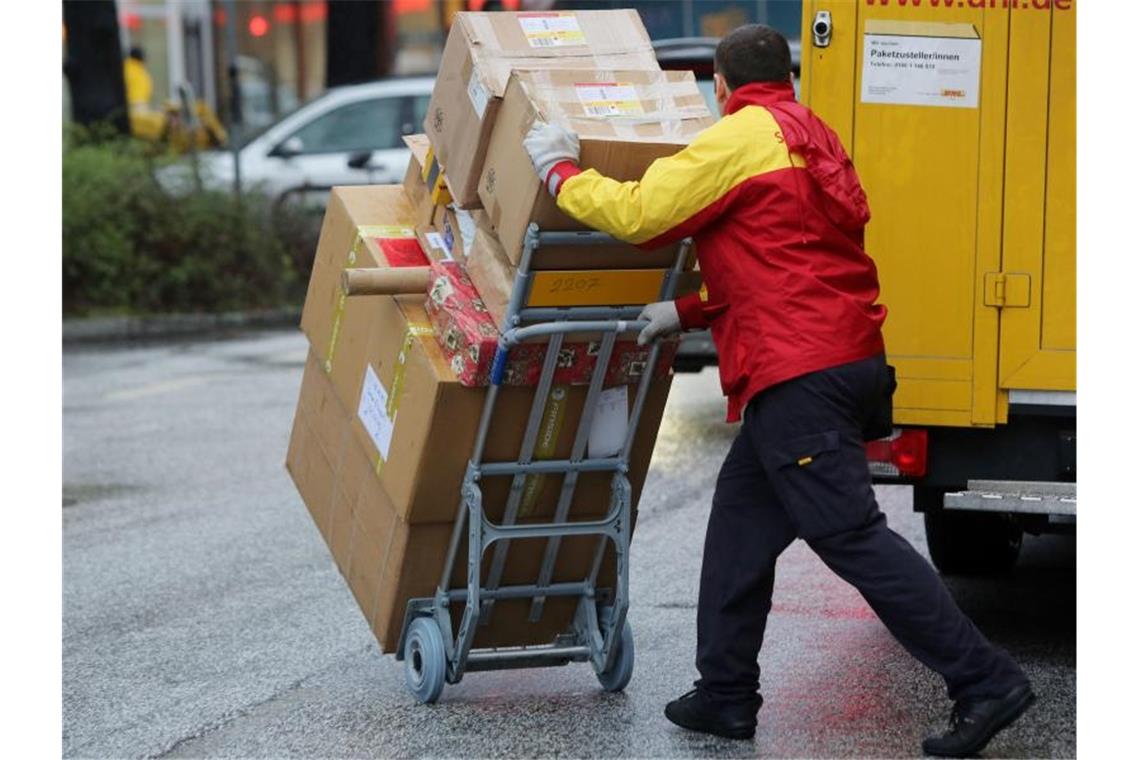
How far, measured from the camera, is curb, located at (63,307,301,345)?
54.1ft

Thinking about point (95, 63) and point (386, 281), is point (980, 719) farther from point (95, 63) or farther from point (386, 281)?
point (95, 63)

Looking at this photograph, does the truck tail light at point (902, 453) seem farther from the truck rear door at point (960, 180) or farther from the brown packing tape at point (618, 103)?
the brown packing tape at point (618, 103)

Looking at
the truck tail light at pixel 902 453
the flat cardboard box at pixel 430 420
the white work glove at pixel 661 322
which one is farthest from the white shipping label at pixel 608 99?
the truck tail light at pixel 902 453

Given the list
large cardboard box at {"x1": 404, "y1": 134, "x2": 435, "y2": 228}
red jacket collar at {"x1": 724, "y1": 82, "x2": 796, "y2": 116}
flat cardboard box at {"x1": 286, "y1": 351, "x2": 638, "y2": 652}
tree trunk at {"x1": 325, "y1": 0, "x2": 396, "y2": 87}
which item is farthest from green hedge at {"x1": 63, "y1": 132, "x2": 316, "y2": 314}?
red jacket collar at {"x1": 724, "y1": 82, "x2": 796, "y2": 116}

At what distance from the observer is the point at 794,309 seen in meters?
4.96

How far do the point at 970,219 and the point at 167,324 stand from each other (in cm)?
1201

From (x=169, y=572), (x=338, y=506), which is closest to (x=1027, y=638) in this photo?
(x=338, y=506)

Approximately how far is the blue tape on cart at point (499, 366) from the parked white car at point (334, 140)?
14361 millimetres

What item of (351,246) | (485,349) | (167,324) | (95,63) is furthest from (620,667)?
(95,63)

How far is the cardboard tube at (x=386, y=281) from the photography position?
5.25 metres

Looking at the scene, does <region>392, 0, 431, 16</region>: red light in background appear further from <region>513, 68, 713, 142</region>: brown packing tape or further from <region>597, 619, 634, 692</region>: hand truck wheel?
<region>513, 68, 713, 142</region>: brown packing tape

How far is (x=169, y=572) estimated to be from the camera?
25.5 ft

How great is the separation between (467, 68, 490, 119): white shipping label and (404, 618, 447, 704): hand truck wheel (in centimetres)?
140

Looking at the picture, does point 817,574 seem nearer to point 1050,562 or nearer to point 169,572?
point 1050,562
